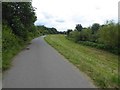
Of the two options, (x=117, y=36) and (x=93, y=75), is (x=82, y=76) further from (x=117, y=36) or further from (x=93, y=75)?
(x=117, y=36)

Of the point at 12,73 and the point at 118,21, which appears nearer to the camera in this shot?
the point at 12,73

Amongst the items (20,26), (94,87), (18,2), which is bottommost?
(94,87)

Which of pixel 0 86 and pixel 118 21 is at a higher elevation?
pixel 118 21

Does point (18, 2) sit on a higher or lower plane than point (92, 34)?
higher

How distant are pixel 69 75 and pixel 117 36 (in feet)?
91.7

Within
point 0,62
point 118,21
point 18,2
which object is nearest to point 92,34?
point 118,21

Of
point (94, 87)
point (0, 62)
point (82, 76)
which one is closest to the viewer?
point (94, 87)

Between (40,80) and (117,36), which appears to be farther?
(117,36)

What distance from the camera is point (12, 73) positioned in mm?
11695

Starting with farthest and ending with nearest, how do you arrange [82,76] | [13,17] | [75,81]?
[13,17], [82,76], [75,81]

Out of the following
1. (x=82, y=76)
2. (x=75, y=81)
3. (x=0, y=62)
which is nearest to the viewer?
(x=75, y=81)

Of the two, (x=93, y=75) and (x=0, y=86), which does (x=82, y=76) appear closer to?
(x=93, y=75)

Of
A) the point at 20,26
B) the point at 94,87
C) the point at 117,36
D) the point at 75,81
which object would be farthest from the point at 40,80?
the point at 117,36

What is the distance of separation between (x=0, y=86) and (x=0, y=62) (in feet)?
12.5
